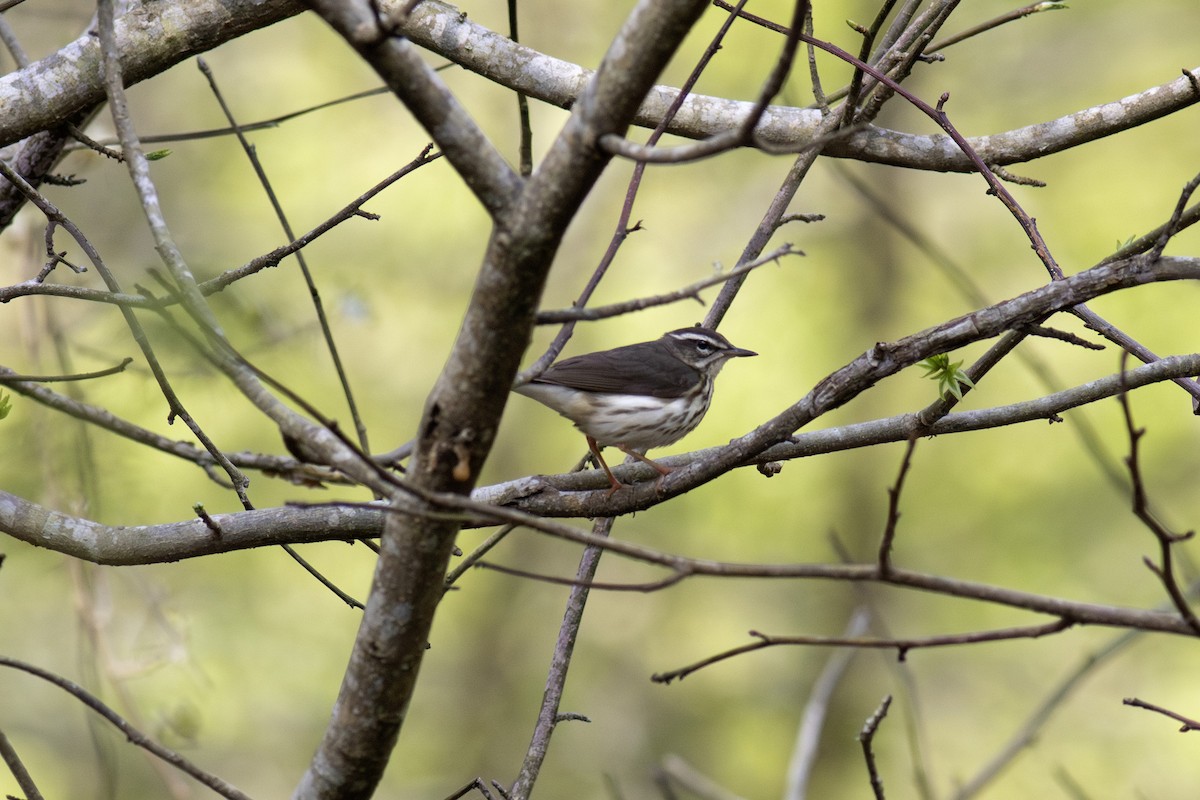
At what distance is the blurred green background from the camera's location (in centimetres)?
1212

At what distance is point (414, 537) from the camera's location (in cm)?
206

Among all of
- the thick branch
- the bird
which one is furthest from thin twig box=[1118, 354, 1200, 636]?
the bird

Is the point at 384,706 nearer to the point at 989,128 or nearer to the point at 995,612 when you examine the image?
the point at 995,612

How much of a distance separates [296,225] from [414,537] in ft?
36.8

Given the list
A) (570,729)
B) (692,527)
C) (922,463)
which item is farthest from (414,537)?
(570,729)

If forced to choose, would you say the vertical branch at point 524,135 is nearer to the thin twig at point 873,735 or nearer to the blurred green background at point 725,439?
the thin twig at point 873,735

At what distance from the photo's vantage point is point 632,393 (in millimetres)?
4887

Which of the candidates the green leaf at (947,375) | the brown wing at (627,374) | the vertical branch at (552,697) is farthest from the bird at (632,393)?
the green leaf at (947,375)

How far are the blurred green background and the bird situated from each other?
20.9 feet

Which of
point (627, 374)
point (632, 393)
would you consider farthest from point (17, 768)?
point (627, 374)

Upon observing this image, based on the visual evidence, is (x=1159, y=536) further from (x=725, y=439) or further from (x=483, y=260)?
(x=725, y=439)

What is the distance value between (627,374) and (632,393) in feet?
0.53

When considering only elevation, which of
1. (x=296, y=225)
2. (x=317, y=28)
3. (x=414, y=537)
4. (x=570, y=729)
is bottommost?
(x=414, y=537)

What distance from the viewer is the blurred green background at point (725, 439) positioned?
12125 mm
